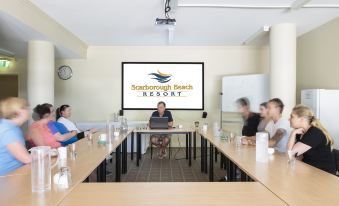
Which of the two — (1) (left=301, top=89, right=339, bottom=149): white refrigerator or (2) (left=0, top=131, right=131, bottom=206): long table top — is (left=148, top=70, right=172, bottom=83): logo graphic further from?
(2) (left=0, top=131, right=131, bottom=206): long table top

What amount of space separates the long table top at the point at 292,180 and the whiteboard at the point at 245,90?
11.3 feet

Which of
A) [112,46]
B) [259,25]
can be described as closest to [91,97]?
[112,46]

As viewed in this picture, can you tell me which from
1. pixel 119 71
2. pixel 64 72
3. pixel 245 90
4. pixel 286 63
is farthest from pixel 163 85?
pixel 286 63

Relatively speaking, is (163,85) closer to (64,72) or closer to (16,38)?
(64,72)

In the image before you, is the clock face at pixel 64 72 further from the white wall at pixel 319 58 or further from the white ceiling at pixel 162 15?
the white wall at pixel 319 58

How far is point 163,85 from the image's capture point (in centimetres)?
716

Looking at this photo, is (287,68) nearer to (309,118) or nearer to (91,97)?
(309,118)

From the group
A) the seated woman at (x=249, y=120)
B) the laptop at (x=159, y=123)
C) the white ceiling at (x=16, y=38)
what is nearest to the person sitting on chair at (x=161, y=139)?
the laptop at (x=159, y=123)

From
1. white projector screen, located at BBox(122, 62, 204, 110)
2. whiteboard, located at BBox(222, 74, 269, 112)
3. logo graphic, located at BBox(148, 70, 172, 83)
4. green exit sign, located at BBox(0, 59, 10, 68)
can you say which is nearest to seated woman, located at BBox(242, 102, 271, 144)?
whiteboard, located at BBox(222, 74, 269, 112)

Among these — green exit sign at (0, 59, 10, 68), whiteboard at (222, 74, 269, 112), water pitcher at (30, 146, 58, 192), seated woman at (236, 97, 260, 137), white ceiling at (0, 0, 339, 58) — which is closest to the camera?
water pitcher at (30, 146, 58, 192)

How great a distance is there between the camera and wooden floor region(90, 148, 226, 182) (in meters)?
4.28

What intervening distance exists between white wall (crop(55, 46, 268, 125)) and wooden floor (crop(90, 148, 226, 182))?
1.82 metres

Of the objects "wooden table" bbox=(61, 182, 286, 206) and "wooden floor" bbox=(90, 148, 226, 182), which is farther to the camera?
"wooden floor" bbox=(90, 148, 226, 182)

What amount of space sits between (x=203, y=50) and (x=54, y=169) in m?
5.65
